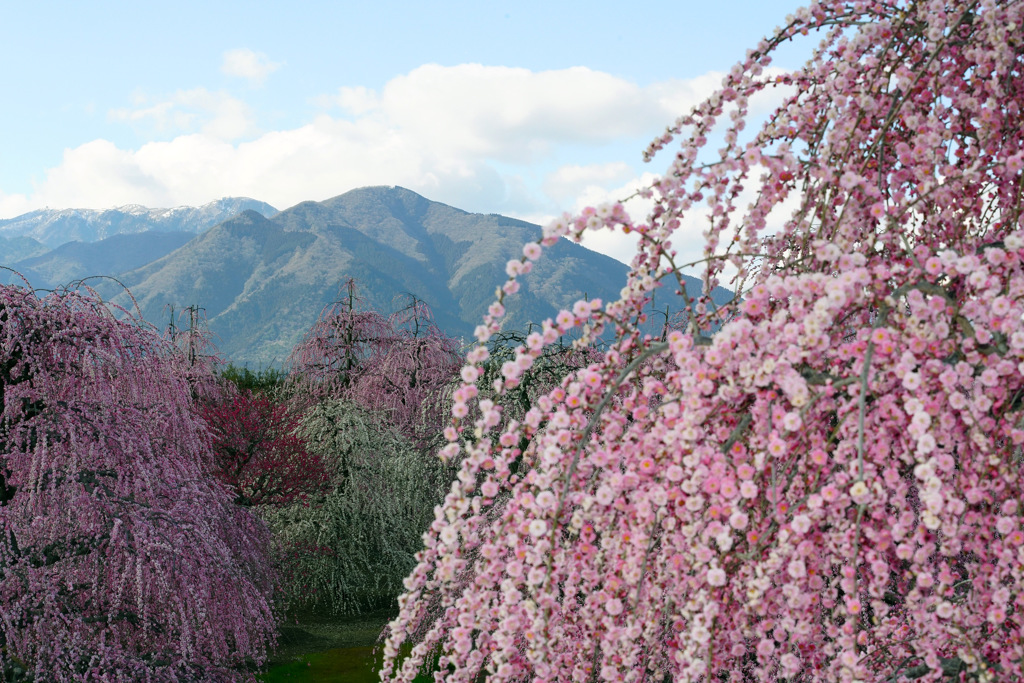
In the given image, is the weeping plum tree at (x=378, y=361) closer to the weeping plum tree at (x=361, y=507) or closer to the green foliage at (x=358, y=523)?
the weeping plum tree at (x=361, y=507)

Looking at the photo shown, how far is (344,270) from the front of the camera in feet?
386

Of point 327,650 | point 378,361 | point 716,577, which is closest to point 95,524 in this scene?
point 716,577

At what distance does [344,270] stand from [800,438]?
118783mm

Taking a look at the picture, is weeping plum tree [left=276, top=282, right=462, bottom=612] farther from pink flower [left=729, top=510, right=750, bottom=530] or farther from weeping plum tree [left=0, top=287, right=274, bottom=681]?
pink flower [left=729, top=510, right=750, bottom=530]

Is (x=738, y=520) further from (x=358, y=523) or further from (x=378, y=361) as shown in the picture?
(x=378, y=361)

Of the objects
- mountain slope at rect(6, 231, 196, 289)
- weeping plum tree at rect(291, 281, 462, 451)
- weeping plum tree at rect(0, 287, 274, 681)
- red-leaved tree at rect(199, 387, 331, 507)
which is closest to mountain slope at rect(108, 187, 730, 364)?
mountain slope at rect(6, 231, 196, 289)

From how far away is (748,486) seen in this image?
2.06 m

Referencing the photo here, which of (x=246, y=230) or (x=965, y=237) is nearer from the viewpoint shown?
(x=965, y=237)

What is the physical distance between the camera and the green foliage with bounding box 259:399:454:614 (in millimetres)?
10180

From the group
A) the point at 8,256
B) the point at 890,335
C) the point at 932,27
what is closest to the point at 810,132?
the point at 932,27

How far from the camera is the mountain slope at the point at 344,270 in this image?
108 metres

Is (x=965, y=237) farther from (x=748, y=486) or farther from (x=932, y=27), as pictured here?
(x=748, y=486)

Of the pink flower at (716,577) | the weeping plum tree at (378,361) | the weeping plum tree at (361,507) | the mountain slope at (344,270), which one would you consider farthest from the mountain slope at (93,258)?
the pink flower at (716,577)

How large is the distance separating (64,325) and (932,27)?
5.25 m
